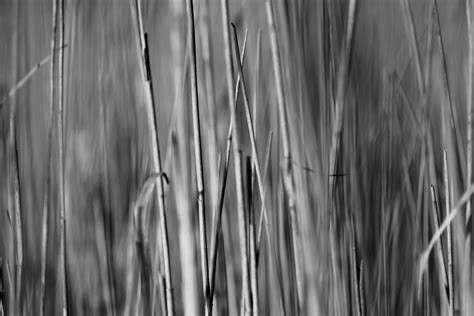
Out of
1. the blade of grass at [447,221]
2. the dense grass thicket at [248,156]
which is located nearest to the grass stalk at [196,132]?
the dense grass thicket at [248,156]

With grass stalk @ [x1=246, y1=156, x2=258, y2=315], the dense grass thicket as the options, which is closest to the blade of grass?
the dense grass thicket

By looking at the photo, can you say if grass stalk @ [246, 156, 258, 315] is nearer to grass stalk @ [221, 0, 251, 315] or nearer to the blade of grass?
grass stalk @ [221, 0, 251, 315]

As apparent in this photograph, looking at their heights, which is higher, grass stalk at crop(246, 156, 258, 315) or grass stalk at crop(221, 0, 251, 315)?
grass stalk at crop(221, 0, 251, 315)

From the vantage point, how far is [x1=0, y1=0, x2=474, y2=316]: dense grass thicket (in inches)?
20.7

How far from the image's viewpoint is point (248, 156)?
0.54m

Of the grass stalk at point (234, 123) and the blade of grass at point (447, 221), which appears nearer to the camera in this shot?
the grass stalk at point (234, 123)

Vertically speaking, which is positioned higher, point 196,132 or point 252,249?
point 196,132

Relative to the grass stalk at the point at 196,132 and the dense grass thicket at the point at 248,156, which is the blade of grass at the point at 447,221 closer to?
the dense grass thicket at the point at 248,156

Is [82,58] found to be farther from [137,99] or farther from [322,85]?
[322,85]

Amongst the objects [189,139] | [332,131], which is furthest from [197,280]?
[332,131]

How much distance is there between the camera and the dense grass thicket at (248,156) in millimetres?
525

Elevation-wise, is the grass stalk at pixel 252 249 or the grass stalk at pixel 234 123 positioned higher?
the grass stalk at pixel 234 123

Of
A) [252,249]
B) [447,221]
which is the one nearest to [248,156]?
[252,249]

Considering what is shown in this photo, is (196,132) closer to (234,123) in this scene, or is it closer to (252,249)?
(234,123)
